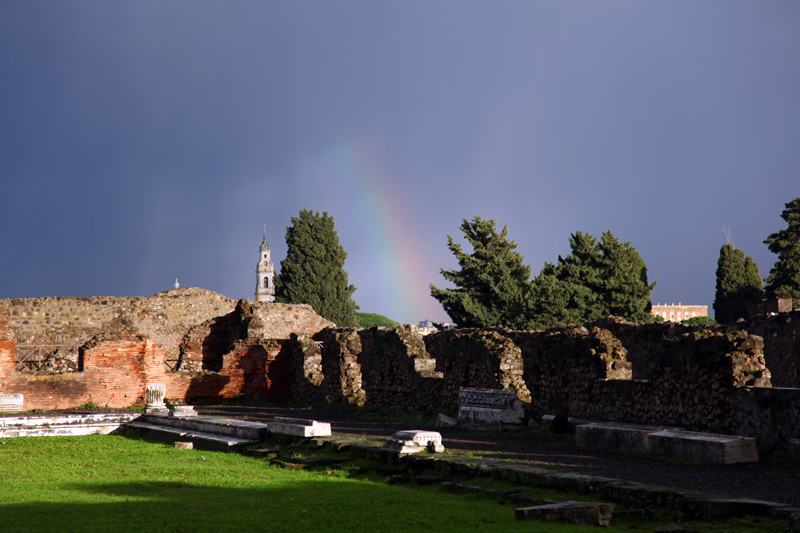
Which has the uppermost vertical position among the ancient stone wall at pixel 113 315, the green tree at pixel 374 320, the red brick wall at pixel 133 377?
the green tree at pixel 374 320

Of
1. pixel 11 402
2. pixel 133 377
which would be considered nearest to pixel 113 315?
pixel 133 377

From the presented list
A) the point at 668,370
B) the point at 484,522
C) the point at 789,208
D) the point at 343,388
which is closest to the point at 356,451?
the point at 484,522

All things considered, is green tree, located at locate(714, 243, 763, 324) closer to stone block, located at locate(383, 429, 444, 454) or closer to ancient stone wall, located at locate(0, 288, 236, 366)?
ancient stone wall, located at locate(0, 288, 236, 366)

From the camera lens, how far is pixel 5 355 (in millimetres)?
19984

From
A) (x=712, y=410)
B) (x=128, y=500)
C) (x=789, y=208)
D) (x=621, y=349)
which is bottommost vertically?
(x=128, y=500)

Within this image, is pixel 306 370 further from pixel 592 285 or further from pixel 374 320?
pixel 374 320

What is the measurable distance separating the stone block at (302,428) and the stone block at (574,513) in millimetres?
5278

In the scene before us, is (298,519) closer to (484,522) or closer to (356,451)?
(484,522)

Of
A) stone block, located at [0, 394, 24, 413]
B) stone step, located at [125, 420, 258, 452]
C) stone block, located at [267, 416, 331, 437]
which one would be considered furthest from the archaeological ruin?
stone step, located at [125, 420, 258, 452]

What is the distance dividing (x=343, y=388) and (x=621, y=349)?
9.17 m

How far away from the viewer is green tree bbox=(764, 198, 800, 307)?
37.2 metres

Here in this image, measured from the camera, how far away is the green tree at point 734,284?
133 feet

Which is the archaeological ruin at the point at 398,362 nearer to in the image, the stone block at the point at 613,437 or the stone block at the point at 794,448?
the stone block at the point at 794,448

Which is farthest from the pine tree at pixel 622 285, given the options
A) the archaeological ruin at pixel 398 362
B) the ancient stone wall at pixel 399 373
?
the ancient stone wall at pixel 399 373
